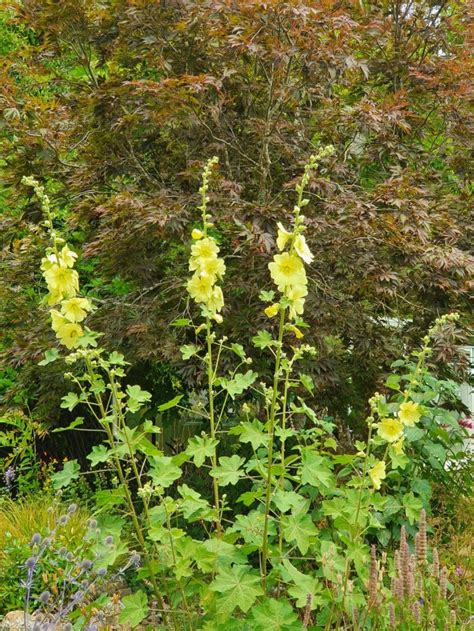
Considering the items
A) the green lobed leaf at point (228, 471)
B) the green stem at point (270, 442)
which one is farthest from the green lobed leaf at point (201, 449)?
the green stem at point (270, 442)

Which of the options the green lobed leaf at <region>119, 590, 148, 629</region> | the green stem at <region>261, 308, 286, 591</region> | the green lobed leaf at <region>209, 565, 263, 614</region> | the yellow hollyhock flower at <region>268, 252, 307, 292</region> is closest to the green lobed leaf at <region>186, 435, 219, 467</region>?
the green stem at <region>261, 308, 286, 591</region>

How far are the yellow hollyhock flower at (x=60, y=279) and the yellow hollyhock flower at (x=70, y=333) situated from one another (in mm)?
105

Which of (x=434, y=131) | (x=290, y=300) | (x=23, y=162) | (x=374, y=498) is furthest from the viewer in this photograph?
(x=434, y=131)

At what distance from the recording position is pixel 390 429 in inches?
88.9

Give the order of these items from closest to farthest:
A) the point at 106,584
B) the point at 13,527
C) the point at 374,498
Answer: the point at 374,498, the point at 106,584, the point at 13,527

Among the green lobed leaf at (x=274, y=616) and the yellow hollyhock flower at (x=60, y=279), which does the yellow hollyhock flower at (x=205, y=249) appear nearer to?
the yellow hollyhock flower at (x=60, y=279)

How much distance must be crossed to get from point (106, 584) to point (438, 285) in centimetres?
216

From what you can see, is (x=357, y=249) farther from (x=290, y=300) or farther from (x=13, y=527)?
(x=13, y=527)

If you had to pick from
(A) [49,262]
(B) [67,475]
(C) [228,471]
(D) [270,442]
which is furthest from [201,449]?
(A) [49,262]

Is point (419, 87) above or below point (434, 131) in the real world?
above

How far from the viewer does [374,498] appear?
7.45 feet

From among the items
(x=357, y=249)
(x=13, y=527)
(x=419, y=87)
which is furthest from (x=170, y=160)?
(x=13, y=527)

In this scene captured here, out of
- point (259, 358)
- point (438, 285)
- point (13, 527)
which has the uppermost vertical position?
point (438, 285)

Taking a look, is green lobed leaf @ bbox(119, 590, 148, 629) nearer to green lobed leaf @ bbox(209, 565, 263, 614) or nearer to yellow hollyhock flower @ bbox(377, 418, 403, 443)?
green lobed leaf @ bbox(209, 565, 263, 614)
